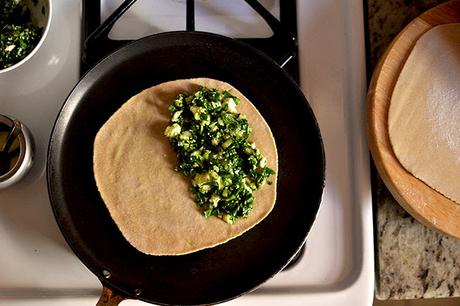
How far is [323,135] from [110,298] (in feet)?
1.32

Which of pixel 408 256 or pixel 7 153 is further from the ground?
pixel 7 153

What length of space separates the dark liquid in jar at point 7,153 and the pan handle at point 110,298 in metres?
0.24

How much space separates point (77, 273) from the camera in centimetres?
91

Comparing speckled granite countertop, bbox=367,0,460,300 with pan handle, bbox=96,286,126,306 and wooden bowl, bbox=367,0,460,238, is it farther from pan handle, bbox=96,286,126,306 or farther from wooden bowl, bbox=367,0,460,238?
pan handle, bbox=96,286,126,306

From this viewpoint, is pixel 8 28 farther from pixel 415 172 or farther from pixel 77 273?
pixel 415 172

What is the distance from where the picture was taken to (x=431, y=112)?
91cm

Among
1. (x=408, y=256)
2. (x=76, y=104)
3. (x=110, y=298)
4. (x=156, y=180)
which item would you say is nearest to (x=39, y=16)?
(x=76, y=104)

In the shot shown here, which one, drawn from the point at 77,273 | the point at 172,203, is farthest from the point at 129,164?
the point at 77,273

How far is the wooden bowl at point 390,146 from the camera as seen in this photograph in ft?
2.88

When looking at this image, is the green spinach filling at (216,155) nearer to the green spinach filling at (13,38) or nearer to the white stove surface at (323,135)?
the white stove surface at (323,135)

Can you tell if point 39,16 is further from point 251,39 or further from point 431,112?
point 431,112

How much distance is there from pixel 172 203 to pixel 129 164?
0.09 metres

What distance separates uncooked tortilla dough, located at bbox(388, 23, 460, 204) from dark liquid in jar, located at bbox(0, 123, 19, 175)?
55 cm

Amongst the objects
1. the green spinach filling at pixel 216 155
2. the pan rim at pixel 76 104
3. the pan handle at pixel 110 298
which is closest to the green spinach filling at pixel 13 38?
the pan rim at pixel 76 104
